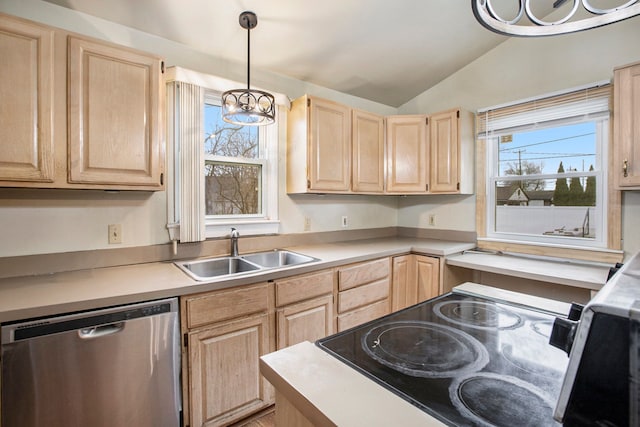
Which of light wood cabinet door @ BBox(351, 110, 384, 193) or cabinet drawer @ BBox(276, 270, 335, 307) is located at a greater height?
light wood cabinet door @ BBox(351, 110, 384, 193)

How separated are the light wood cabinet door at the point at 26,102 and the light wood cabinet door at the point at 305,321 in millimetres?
1420

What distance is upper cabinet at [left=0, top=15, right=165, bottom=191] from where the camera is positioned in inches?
54.3

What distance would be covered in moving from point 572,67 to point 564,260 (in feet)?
4.84

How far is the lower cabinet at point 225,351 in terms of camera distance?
1.58 m

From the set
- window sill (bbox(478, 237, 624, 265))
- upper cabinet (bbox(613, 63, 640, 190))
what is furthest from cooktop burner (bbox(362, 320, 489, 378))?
window sill (bbox(478, 237, 624, 265))

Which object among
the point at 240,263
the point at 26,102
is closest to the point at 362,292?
the point at 240,263

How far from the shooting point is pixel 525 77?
2572mm

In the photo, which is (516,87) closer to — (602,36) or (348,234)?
(602,36)

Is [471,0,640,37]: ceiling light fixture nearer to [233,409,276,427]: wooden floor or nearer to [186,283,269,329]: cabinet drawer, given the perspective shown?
[186,283,269,329]: cabinet drawer

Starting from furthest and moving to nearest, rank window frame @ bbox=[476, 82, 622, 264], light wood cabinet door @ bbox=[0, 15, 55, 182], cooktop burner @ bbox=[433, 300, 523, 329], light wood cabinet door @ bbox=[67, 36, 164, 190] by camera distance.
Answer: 1. window frame @ bbox=[476, 82, 622, 264]
2. light wood cabinet door @ bbox=[67, 36, 164, 190]
3. light wood cabinet door @ bbox=[0, 15, 55, 182]
4. cooktop burner @ bbox=[433, 300, 523, 329]

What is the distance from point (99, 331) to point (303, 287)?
1.06 meters

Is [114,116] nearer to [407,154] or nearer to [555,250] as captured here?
[407,154]

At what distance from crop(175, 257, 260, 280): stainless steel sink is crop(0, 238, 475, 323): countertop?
0.56ft

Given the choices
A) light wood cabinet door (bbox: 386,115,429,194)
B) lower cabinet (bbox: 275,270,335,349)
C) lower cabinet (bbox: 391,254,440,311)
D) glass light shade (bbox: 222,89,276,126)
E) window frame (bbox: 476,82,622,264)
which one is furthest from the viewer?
light wood cabinet door (bbox: 386,115,429,194)
